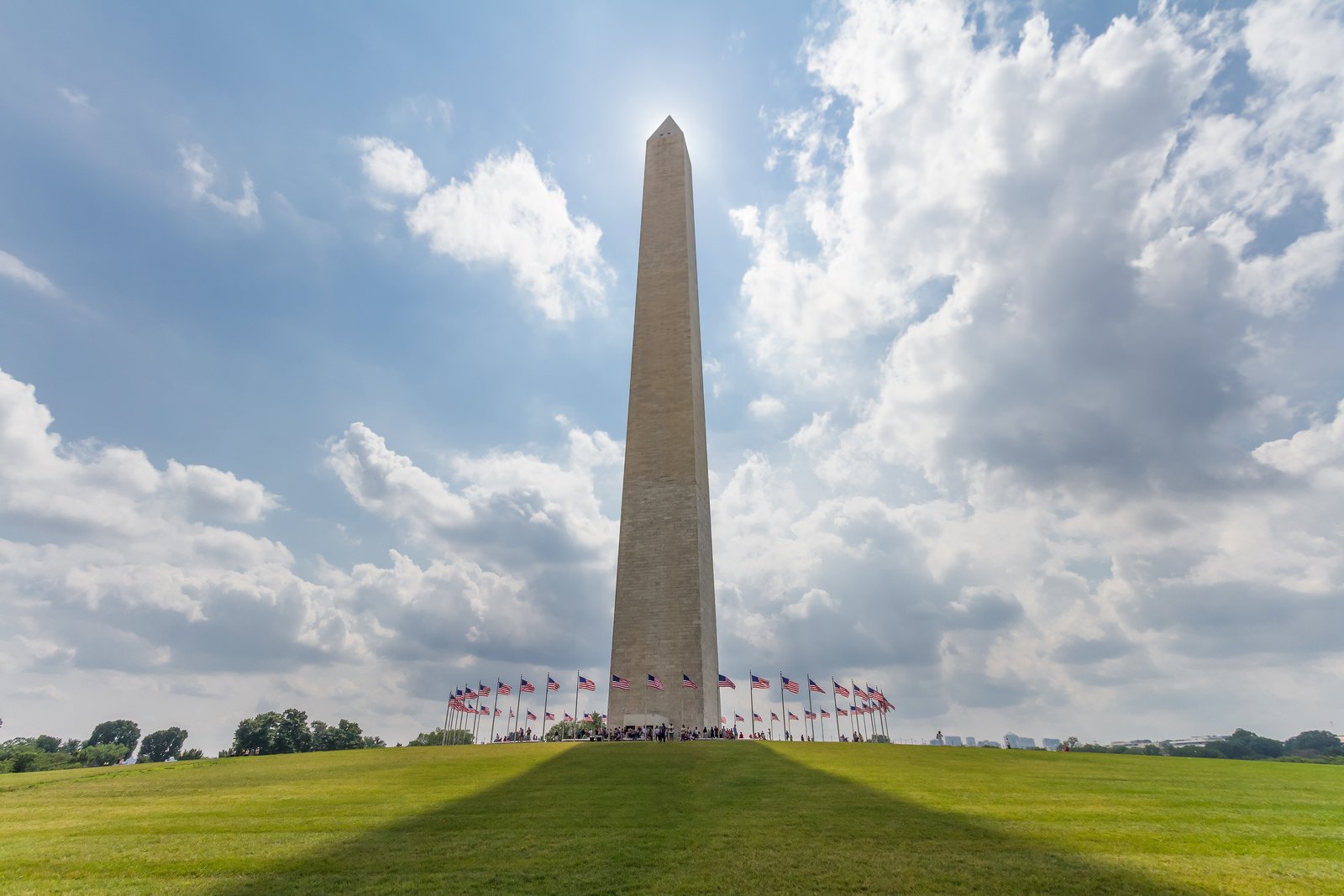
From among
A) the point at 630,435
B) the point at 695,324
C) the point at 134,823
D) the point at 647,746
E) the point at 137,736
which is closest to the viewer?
the point at 134,823

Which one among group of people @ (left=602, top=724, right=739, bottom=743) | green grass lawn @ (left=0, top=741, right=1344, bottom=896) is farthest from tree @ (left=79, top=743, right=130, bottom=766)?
group of people @ (left=602, top=724, right=739, bottom=743)

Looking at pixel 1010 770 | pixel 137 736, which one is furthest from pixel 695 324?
pixel 137 736

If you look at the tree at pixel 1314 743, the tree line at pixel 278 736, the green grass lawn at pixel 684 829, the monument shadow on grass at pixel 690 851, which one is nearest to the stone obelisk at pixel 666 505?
the green grass lawn at pixel 684 829

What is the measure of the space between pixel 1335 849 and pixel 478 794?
712 inches

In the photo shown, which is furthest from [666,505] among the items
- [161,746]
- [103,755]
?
[161,746]

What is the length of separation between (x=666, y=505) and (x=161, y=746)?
95847 millimetres

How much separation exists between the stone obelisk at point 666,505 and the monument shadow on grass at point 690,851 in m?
18.9

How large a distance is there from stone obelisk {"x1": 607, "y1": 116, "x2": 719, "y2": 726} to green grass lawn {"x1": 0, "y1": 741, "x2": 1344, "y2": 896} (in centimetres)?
1315

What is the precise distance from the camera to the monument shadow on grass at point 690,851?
36.0 feet

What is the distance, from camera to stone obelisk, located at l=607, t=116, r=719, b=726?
3753cm

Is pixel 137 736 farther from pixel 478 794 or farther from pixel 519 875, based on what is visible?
pixel 519 875

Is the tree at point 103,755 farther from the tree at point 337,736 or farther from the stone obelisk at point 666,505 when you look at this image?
the stone obelisk at point 666,505

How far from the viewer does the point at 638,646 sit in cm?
3828

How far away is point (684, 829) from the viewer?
14.3 metres
